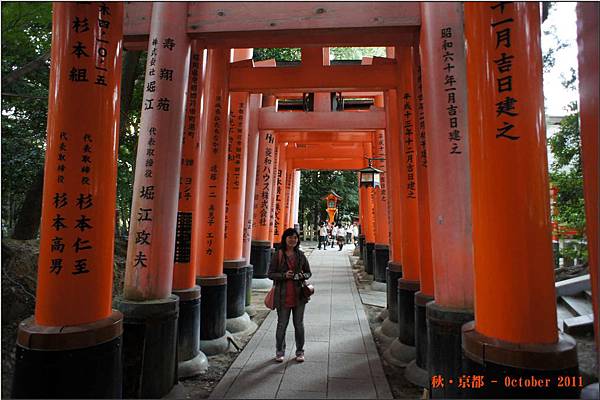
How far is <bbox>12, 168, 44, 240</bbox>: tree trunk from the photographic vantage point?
6422 millimetres

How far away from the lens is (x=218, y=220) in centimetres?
584

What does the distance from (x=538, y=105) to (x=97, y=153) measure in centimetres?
309

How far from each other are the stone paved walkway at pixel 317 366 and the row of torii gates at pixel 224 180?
53cm

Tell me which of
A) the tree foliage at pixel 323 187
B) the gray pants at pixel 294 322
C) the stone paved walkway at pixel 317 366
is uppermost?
the tree foliage at pixel 323 187

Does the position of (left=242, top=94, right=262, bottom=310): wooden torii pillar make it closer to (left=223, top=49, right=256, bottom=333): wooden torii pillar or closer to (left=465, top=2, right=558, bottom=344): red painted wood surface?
(left=223, top=49, right=256, bottom=333): wooden torii pillar

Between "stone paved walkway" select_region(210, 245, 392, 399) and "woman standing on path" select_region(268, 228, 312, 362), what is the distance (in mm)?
319

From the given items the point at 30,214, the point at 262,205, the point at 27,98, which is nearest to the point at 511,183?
the point at 27,98

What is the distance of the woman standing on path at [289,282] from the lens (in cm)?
467

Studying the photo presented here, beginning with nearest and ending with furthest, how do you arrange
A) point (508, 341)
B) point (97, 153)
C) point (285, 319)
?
1. point (508, 341)
2. point (97, 153)
3. point (285, 319)

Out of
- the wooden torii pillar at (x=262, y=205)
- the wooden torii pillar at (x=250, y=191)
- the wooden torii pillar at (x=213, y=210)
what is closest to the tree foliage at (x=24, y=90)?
the wooden torii pillar at (x=213, y=210)

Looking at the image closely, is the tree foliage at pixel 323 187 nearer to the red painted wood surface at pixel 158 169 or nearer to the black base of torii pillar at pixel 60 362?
the red painted wood surface at pixel 158 169

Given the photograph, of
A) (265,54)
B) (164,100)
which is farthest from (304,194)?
(164,100)

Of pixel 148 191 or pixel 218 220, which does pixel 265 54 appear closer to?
pixel 218 220

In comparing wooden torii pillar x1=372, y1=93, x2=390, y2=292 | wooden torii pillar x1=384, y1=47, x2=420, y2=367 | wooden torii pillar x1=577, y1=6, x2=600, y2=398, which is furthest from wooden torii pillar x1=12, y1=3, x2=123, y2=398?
wooden torii pillar x1=372, y1=93, x2=390, y2=292
